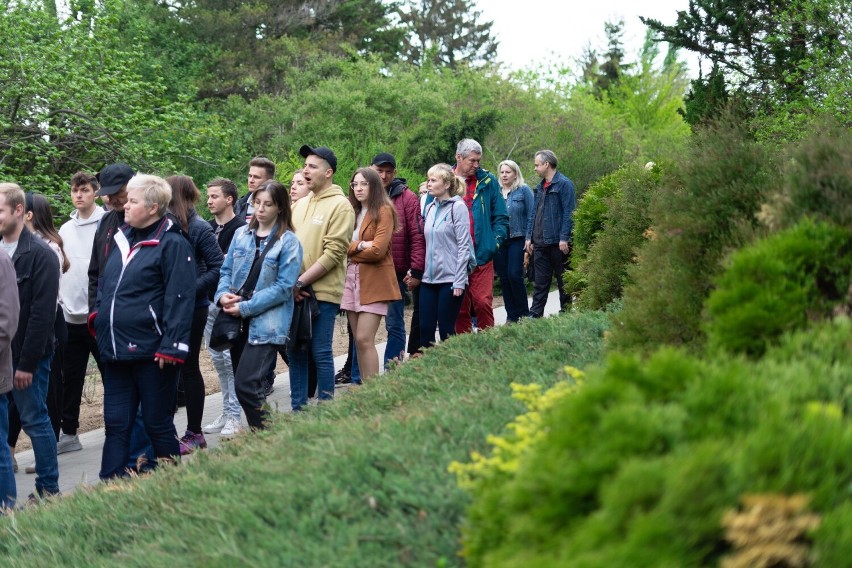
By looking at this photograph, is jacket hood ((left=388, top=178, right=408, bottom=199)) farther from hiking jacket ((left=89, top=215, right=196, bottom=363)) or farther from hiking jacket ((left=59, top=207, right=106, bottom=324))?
hiking jacket ((left=89, top=215, right=196, bottom=363))

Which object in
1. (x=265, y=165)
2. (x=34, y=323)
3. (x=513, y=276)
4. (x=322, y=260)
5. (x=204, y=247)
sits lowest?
(x=513, y=276)

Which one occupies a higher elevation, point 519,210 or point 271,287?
point 519,210

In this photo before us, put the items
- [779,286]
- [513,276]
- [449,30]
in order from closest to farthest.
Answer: [779,286] < [513,276] < [449,30]

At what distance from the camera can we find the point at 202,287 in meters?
7.70

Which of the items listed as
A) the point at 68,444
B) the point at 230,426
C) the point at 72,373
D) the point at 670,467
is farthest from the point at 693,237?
the point at 68,444

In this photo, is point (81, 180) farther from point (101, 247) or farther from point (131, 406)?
point (131, 406)

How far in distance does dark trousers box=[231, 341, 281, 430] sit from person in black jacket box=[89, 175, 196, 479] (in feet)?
1.76

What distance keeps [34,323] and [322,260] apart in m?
2.26

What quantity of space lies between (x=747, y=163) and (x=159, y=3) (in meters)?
34.8

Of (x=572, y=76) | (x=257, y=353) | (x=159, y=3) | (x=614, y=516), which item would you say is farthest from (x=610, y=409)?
(x=572, y=76)

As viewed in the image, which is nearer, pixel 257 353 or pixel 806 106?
pixel 257 353

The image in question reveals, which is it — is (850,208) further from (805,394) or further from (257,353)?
(257,353)

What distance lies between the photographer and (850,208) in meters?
3.64

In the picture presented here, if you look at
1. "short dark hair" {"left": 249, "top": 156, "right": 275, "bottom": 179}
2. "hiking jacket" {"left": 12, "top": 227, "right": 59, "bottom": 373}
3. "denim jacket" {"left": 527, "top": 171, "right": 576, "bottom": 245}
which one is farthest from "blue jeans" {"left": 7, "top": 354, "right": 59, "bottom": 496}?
"denim jacket" {"left": 527, "top": 171, "right": 576, "bottom": 245}
